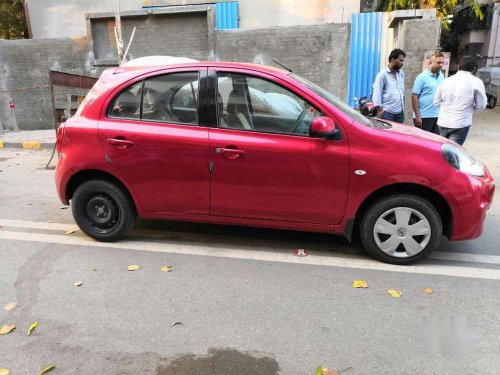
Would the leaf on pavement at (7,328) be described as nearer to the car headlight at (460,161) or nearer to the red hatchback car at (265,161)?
the red hatchback car at (265,161)

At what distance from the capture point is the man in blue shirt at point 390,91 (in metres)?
6.31

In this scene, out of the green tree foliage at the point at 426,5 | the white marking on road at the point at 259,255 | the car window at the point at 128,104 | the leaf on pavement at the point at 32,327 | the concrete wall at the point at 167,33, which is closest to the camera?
the leaf on pavement at the point at 32,327

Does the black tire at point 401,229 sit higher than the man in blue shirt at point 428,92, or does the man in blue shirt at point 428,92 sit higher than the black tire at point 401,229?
the man in blue shirt at point 428,92

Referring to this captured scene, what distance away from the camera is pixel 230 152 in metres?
3.73

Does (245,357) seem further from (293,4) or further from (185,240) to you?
(293,4)

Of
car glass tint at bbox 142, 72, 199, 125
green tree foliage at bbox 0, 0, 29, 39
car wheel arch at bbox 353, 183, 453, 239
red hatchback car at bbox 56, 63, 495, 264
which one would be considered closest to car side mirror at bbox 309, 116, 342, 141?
red hatchback car at bbox 56, 63, 495, 264

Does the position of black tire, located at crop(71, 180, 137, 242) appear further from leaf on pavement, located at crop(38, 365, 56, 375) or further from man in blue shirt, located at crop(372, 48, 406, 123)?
man in blue shirt, located at crop(372, 48, 406, 123)

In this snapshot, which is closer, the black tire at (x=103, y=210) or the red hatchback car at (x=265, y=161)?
the red hatchback car at (x=265, y=161)

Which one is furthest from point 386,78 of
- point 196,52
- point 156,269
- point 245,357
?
point 196,52

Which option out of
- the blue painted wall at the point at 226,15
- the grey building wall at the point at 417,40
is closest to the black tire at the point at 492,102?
the grey building wall at the point at 417,40

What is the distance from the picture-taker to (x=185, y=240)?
174 inches

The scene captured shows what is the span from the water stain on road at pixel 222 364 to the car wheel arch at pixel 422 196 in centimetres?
164

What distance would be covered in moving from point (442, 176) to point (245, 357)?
2075mm

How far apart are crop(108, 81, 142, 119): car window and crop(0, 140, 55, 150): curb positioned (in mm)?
6675
